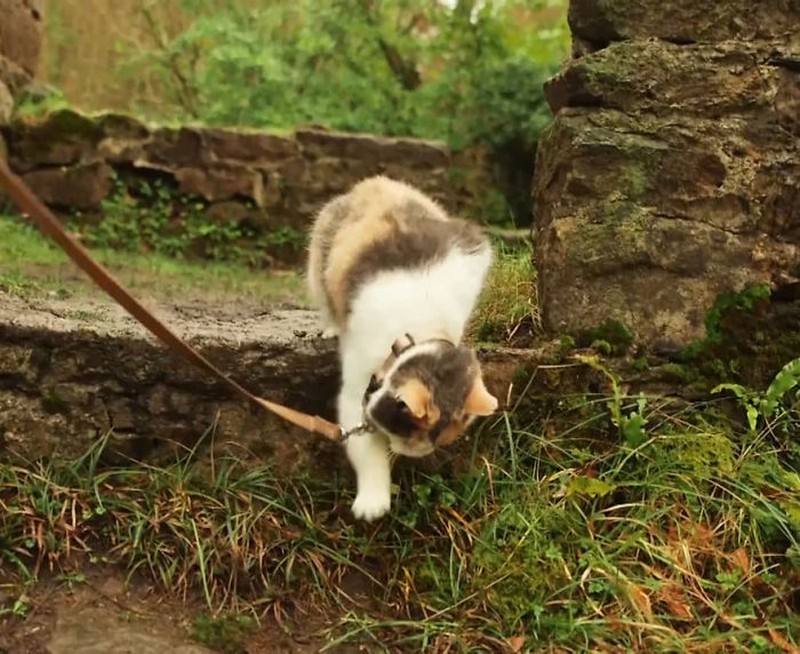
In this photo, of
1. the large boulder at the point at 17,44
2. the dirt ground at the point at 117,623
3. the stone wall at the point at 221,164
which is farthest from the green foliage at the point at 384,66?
the dirt ground at the point at 117,623

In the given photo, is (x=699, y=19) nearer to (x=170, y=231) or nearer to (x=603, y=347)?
(x=603, y=347)

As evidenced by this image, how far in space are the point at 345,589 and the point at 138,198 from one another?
514 centimetres

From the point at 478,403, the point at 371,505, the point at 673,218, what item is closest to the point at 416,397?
the point at 478,403

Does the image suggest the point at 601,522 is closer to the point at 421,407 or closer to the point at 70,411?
the point at 421,407

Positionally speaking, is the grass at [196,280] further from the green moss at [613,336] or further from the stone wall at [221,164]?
the stone wall at [221,164]

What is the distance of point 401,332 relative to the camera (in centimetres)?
307

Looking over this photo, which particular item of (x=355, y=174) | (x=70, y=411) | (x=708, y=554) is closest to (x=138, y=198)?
(x=355, y=174)

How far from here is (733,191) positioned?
3.60 metres

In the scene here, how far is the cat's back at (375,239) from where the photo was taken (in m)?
3.30

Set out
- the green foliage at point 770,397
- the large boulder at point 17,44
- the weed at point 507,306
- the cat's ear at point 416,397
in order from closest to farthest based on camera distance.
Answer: the cat's ear at point 416,397
the green foliage at point 770,397
the weed at point 507,306
the large boulder at point 17,44

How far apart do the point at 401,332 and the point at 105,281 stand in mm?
984

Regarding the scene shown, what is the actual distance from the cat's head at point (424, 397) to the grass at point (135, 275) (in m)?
2.24

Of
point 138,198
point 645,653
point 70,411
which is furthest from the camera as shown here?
point 138,198

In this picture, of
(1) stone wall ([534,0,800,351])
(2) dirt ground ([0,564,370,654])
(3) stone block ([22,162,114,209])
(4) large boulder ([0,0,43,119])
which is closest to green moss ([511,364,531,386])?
(1) stone wall ([534,0,800,351])
